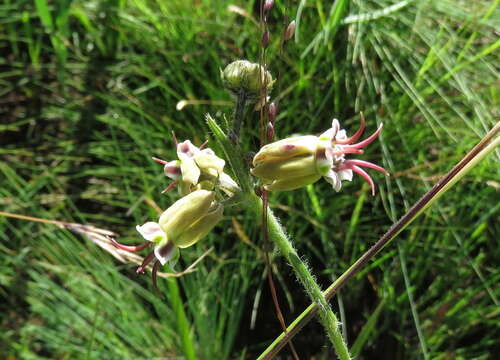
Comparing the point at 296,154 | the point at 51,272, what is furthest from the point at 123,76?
the point at 296,154

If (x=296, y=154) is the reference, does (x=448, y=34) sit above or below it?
below

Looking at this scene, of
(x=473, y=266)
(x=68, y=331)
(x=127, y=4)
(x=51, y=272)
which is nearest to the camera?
(x=473, y=266)

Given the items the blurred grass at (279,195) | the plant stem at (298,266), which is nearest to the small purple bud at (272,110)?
the plant stem at (298,266)

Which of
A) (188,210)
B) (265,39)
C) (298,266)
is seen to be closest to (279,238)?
(298,266)

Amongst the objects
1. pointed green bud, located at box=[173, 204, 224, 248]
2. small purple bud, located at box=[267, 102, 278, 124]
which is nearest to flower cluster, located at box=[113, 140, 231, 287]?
pointed green bud, located at box=[173, 204, 224, 248]

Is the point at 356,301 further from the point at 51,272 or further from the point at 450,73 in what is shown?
the point at 51,272

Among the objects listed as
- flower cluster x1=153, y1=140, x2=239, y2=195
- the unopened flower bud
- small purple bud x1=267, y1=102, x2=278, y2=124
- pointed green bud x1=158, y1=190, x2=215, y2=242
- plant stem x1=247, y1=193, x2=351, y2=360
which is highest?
the unopened flower bud

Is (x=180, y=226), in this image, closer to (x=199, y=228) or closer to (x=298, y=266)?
(x=199, y=228)

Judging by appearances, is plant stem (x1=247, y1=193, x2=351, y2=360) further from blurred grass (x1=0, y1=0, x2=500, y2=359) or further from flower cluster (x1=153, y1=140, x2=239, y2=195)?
blurred grass (x1=0, y1=0, x2=500, y2=359)
